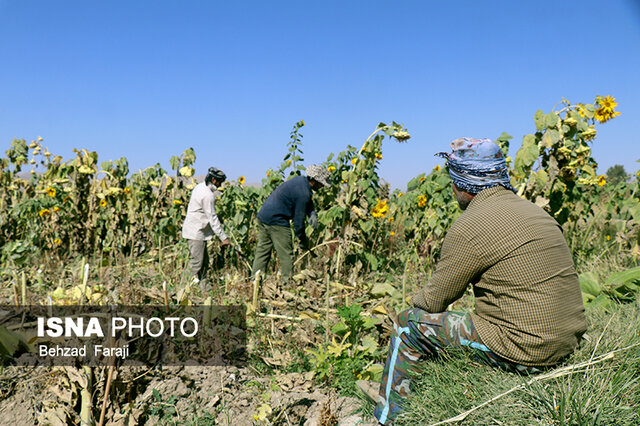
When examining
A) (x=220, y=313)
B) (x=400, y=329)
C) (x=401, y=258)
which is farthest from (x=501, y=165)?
(x=401, y=258)

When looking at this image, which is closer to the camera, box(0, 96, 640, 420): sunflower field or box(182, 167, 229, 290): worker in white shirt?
box(0, 96, 640, 420): sunflower field

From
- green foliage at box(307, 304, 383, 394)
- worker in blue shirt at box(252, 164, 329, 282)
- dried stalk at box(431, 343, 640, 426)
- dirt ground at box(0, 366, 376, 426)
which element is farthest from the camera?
worker in blue shirt at box(252, 164, 329, 282)

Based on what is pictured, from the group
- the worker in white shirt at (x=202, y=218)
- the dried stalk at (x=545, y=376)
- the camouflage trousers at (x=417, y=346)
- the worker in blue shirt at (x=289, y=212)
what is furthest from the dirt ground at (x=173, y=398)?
the worker in white shirt at (x=202, y=218)

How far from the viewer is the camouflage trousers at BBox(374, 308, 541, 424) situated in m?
2.21

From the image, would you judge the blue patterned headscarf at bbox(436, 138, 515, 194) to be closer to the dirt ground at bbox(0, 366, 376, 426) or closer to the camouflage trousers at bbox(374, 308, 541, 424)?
the camouflage trousers at bbox(374, 308, 541, 424)

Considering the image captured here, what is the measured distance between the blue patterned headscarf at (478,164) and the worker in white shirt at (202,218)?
3815mm

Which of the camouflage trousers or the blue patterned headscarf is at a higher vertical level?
the blue patterned headscarf

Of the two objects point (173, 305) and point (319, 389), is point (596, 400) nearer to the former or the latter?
point (319, 389)

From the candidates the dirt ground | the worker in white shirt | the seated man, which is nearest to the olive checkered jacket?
the seated man

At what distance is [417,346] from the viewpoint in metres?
2.34

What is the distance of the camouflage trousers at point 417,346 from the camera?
7.27ft

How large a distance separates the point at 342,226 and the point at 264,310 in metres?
1.41

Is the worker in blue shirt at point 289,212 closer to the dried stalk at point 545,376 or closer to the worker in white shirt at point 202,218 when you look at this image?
the worker in white shirt at point 202,218

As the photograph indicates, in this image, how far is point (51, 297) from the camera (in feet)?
12.7
